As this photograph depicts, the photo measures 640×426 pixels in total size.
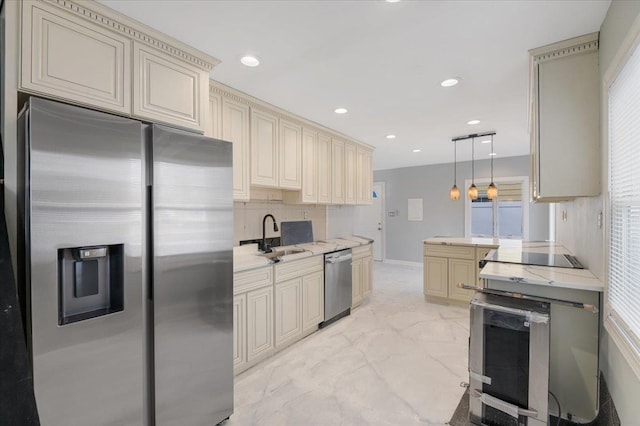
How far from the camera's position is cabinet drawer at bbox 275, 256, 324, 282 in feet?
9.74

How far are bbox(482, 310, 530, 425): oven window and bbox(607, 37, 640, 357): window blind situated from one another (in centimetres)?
47

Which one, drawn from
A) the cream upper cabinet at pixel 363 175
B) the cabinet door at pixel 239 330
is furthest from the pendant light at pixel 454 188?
the cabinet door at pixel 239 330

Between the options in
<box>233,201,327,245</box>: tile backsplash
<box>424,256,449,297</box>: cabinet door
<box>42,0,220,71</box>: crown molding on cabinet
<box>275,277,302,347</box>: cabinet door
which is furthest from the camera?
<box>424,256,449,297</box>: cabinet door

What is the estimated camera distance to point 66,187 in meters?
1.36

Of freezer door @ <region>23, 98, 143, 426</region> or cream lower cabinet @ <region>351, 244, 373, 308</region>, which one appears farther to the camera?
cream lower cabinet @ <region>351, 244, 373, 308</region>

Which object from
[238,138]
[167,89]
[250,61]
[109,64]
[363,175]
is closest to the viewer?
[109,64]

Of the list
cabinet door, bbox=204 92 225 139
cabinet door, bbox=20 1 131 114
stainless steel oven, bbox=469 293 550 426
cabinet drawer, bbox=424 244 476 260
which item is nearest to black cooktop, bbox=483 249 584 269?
stainless steel oven, bbox=469 293 550 426

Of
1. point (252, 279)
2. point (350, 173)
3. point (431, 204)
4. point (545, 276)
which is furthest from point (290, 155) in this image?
point (431, 204)

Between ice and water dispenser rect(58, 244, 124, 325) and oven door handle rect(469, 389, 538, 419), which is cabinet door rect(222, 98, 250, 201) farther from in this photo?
oven door handle rect(469, 389, 538, 419)

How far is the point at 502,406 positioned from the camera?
6.03ft

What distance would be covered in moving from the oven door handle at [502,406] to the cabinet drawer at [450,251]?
255 cm

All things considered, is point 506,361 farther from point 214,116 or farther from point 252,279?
point 214,116

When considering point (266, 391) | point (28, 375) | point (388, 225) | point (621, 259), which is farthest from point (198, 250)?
point (388, 225)

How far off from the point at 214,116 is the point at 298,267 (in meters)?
1.68
